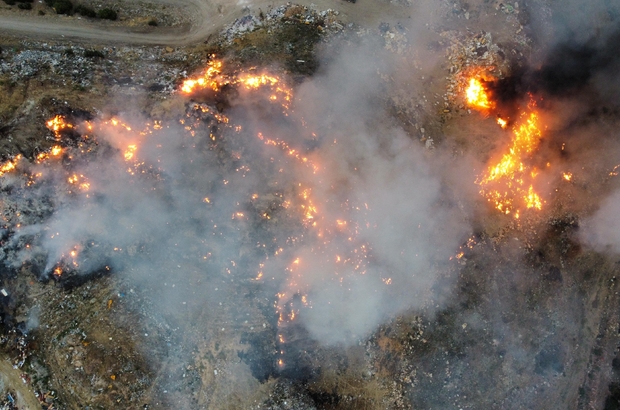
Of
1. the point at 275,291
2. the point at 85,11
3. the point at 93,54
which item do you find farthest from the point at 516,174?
the point at 85,11

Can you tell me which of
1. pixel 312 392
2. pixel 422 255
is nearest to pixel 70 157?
pixel 312 392

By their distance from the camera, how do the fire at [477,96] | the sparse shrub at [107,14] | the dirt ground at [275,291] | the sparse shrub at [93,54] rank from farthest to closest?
1. the fire at [477,96]
2. the sparse shrub at [107,14]
3. the sparse shrub at [93,54]
4. the dirt ground at [275,291]

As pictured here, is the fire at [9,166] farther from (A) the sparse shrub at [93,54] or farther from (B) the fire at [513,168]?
(B) the fire at [513,168]

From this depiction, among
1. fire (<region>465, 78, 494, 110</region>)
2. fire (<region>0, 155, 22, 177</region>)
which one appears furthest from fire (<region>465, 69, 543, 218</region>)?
fire (<region>0, 155, 22, 177</region>)

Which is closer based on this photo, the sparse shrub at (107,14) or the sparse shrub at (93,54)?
the sparse shrub at (93,54)

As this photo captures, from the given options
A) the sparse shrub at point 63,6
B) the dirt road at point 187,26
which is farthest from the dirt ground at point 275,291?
the sparse shrub at point 63,6

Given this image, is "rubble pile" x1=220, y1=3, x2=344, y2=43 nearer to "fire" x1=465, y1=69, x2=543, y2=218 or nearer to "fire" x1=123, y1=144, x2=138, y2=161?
"fire" x1=123, y1=144, x2=138, y2=161

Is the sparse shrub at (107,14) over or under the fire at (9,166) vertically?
over

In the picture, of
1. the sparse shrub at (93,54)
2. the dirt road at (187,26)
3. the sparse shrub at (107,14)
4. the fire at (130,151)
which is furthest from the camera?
the sparse shrub at (107,14)
